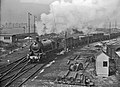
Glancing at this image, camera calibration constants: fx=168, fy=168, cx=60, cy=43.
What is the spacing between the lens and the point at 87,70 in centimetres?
1541

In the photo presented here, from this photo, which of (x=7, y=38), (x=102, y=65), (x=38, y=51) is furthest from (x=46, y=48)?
(x=7, y=38)

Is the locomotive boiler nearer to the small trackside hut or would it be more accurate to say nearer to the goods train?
the goods train

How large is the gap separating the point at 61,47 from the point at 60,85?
1353cm

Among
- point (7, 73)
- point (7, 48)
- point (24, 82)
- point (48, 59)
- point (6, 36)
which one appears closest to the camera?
point (24, 82)

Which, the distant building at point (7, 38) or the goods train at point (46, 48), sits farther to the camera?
the distant building at point (7, 38)

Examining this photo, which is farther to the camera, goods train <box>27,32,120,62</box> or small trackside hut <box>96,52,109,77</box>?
goods train <box>27,32,120,62</box>

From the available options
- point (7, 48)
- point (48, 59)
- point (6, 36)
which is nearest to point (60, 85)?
point (48, 59)

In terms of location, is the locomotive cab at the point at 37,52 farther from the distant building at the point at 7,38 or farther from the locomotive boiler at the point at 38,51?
the distant building at the point at 7,38

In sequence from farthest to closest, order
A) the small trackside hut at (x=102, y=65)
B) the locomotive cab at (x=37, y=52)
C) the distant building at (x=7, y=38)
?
the distant building at (x=7, y=38), the locomotive cab at (x=37, y=52), the small trackside hut at (x=102, y=65)

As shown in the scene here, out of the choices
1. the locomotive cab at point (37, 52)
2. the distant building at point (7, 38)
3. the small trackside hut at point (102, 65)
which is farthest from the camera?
the distant building at point (7, 38)

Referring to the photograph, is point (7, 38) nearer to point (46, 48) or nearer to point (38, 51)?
point (46, 48)

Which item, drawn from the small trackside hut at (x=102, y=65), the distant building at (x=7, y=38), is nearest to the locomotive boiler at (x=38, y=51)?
the small trackside hut at (x=102, y=65)

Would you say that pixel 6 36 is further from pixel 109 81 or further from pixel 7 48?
pixel 109 81

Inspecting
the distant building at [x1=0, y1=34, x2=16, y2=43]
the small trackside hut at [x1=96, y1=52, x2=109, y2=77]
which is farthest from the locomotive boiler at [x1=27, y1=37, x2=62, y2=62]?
the distant building at [x1=0, y1=34, x2=16, y2=43]
